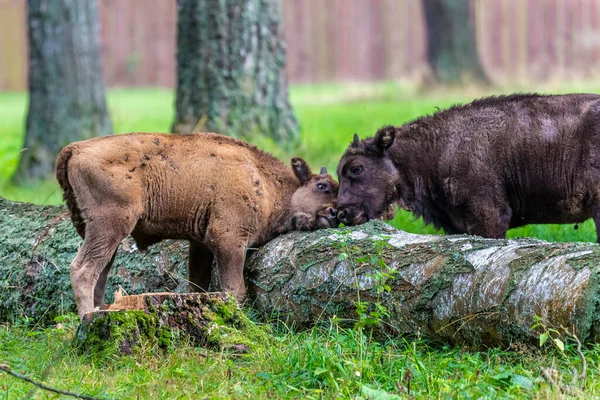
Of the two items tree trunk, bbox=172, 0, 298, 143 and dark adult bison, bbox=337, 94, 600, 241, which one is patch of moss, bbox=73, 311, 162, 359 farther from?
tree trunk, bbox=172, 0, 298, 143

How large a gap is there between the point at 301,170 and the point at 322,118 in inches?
355

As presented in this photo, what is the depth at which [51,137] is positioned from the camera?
1202 cm

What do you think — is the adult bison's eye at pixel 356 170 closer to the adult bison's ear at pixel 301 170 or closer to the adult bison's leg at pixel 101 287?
the adult bison's ear at pixel 301 170

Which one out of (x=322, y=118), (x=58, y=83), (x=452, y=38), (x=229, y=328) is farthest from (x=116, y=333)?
(x=452, y=38)

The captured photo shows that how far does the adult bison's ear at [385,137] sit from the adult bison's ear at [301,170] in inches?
25.7

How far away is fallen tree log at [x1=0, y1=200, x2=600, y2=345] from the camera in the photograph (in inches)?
205

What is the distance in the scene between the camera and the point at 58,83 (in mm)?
12039

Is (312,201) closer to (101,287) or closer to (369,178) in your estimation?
(369,178)

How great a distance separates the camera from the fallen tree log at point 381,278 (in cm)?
522

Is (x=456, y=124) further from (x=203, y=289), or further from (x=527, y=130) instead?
(x=203, y=289)

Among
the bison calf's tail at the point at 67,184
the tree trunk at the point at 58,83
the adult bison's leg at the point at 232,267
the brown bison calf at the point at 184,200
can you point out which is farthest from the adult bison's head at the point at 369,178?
the tree trunk at the point at 58,83

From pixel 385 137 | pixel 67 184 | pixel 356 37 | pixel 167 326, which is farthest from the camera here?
pixel 356 37

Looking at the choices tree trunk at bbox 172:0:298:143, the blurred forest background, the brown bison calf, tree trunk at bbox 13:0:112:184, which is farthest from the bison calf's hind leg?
tree trunk at bbox 13:0:112:184

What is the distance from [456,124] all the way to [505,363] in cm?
275
